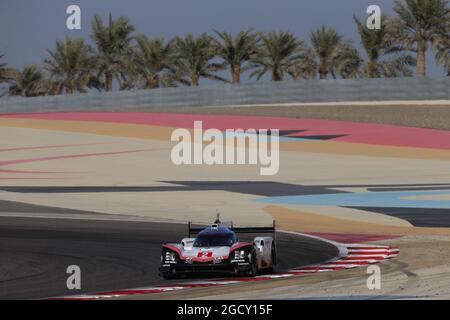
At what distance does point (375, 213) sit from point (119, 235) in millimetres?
9484

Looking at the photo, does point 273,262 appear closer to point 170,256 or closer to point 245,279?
point 245,279

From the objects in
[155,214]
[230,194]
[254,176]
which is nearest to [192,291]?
[155,214]

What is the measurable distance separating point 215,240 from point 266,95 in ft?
179

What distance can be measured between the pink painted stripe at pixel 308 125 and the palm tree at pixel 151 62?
21.3 metres

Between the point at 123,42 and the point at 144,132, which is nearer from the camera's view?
the point at 144,132

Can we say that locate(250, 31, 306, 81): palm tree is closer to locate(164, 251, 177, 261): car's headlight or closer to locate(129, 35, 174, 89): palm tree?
locate(129, 35, 174, 89): palm tree

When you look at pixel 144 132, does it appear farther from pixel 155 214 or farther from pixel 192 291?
pixel 192 291

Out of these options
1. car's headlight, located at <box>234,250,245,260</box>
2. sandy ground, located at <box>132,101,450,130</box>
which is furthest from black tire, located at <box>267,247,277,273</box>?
sandy ground, located at <box>132,101,450,130</box>

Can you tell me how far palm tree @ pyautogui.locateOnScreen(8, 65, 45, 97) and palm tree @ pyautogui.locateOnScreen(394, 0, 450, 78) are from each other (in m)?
37.4

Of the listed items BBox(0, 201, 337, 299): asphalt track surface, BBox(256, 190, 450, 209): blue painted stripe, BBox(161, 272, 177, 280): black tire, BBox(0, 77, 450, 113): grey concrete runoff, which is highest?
BBox(0, 77, 450, 113): grey concrete runoff

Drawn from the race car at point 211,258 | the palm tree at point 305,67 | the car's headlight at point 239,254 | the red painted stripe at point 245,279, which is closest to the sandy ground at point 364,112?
the palm tree at point 305,67

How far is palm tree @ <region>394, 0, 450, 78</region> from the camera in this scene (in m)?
82.8

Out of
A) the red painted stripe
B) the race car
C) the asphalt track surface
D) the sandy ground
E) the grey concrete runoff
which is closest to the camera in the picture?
the red painted stripe

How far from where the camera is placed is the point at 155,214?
35.8 m
